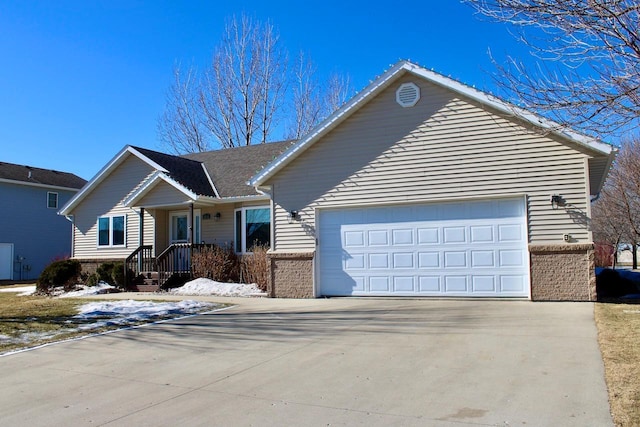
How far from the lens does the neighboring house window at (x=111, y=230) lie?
21.1 meters

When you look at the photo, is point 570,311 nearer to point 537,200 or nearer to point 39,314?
point 537,200

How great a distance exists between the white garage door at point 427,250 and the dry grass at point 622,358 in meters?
2.42

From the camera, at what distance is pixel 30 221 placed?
1167 inches

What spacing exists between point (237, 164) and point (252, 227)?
4.08 m

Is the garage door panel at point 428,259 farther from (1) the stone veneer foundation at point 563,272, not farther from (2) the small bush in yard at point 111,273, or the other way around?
(2) the small bush in yard at point 111,273

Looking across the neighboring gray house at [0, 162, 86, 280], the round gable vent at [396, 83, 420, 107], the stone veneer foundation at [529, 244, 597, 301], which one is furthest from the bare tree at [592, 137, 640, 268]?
the neighboring gray house at [0, 162, 86, 280]

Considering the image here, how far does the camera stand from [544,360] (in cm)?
620

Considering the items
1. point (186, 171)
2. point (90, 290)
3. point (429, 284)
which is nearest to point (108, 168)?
point (186, 171)

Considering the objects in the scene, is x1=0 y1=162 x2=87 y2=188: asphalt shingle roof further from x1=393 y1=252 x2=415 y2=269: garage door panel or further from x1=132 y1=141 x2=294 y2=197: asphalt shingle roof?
x1=393 y1=252 x2=415 y2=269: garage door panel

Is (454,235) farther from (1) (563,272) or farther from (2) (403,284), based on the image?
(1) (563,272)

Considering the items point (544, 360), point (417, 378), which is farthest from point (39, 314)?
point (544, 360)

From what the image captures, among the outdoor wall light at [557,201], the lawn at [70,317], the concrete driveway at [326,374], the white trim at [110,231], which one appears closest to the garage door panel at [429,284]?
the concrete driveway at [326,374]

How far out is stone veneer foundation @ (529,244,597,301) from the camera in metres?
11.0

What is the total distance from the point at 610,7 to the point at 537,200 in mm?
6850
